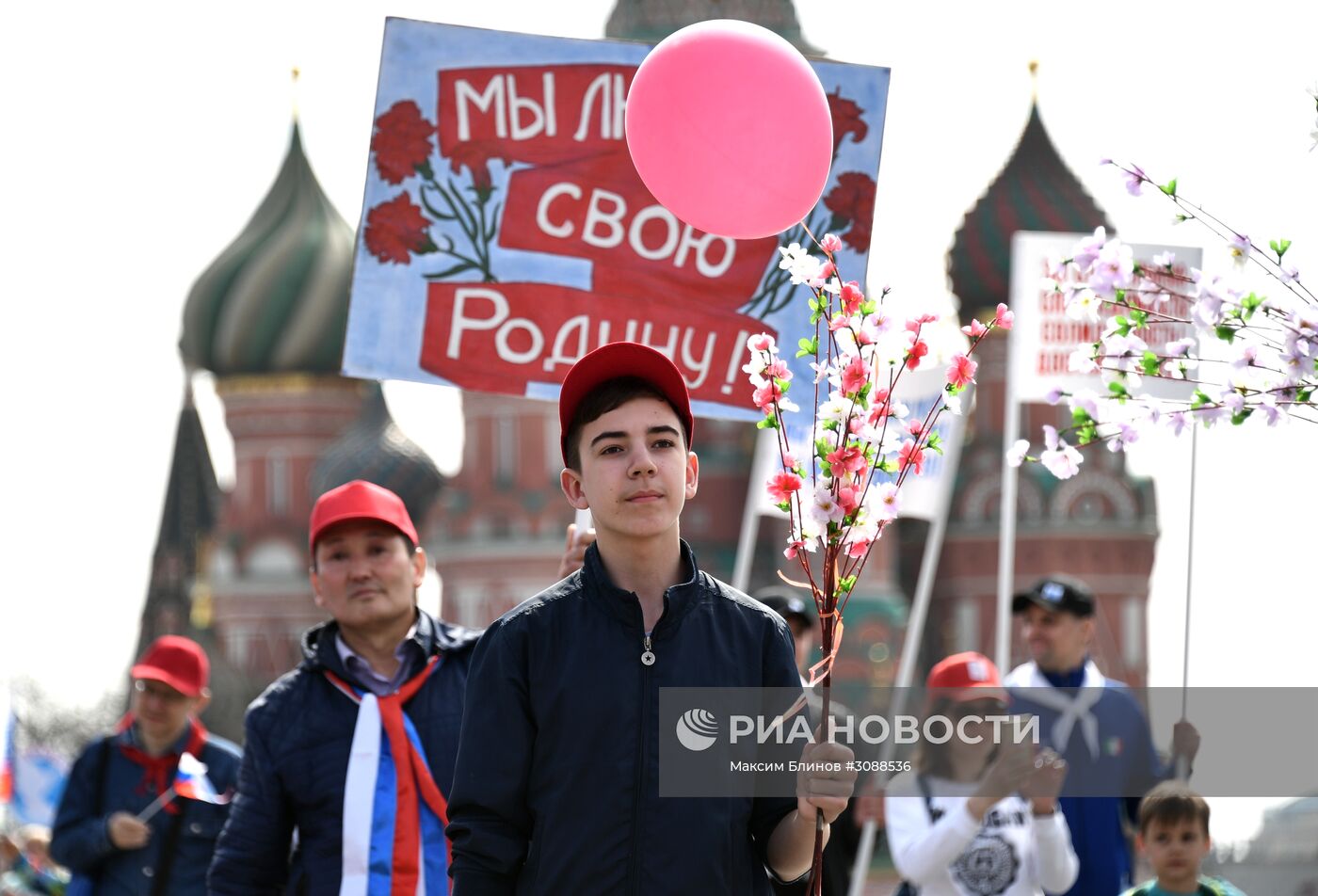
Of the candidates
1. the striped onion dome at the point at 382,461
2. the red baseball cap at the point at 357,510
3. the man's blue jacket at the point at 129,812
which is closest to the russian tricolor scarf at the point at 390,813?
the red baseball cap at the point at 357,510

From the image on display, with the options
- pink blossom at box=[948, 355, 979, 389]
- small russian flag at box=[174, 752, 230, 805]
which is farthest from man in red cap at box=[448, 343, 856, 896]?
small russian flag at box=[174, 752, 230, 805]

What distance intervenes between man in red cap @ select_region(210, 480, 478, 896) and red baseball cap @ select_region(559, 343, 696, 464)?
4.15 ft

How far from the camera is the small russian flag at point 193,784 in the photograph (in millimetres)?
6785

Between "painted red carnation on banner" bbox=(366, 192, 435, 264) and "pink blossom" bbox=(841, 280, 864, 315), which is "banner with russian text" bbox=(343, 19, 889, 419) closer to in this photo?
"painted red carnation on banner" bbox=(366, 192, 435, 264)

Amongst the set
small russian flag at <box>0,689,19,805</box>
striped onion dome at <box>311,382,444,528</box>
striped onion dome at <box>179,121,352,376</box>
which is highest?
striped onion dome at <box>179,121,352,376</box>

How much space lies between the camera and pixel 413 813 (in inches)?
194

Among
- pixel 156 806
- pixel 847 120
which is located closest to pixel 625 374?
pixel 847 120

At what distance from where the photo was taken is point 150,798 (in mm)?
6973

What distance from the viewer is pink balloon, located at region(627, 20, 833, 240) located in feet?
15.4

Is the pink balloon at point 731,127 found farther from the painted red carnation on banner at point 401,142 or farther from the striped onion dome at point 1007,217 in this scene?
the striped onion dome at point 1007,217

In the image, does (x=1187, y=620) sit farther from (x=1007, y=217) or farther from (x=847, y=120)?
(x=1007, y=217)

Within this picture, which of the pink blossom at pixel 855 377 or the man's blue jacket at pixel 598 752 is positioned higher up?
the pink blossom at pixel 855 377

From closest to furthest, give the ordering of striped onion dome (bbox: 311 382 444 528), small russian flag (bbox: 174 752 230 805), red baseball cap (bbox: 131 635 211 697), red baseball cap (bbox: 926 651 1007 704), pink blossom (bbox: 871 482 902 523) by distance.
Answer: pink blossom (bbox: 871 482 902 523)
red baseball cap (bbox: 926 651 1007 704)
small russian flag (bbox: 174 752 230 805)
red baseball cap (bbox: 131 635 211 697)
striped onion dome (bbox: 311 382 444 528)

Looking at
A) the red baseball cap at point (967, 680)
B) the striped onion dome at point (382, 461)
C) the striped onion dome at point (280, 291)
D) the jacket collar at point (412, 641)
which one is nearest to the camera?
the jacket collar at point (412, 641)
